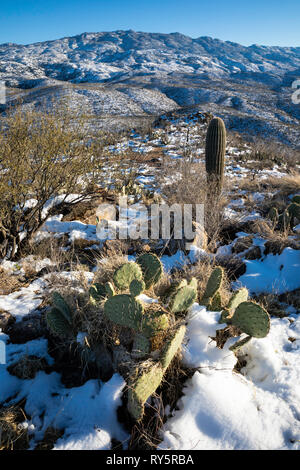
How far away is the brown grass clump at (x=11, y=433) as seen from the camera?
1666 millimetres

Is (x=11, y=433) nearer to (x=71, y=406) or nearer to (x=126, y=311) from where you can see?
(x=71, y=406)

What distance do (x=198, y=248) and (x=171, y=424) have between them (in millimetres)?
2755

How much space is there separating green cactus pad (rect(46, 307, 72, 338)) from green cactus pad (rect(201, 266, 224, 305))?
3.93 ft

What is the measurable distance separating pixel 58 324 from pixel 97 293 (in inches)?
15.1

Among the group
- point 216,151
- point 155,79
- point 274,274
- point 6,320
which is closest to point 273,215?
point 274,274

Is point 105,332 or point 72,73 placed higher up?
point 72,73

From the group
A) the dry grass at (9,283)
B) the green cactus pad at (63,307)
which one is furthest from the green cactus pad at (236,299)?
the dry grass at (9,283)

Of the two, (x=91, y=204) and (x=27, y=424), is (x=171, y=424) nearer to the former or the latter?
(x=27, y=424)

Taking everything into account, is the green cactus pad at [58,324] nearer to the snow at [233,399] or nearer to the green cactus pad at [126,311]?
the green cactus pad at [126,311]

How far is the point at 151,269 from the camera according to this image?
2600 mm

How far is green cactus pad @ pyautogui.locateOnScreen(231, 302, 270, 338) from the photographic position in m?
2.01

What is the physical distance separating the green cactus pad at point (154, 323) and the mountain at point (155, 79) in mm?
4263
